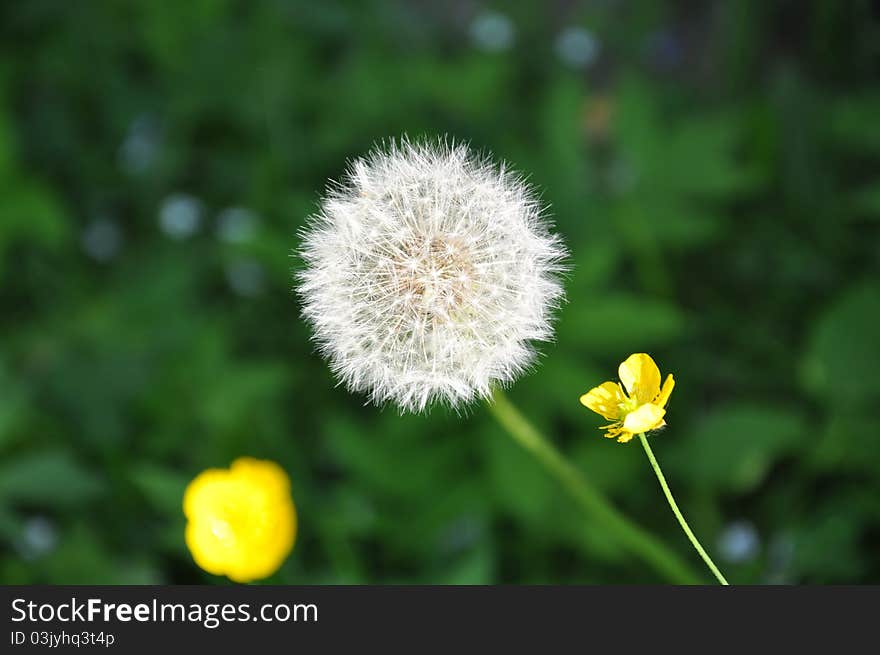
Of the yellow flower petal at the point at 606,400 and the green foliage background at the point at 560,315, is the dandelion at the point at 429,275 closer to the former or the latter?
the yellow flower petal at the point at 606,400

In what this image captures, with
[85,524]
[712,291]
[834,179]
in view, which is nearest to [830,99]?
[834,179]

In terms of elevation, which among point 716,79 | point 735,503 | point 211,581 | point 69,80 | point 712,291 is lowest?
point 211,581

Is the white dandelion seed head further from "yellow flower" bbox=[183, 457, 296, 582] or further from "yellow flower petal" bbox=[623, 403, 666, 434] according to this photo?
"yellow flower" bbox=[183, 457, 296, 582]

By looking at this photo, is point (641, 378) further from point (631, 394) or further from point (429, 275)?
point (429, 275)

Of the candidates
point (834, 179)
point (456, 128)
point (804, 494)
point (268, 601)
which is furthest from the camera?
point (456, 128)

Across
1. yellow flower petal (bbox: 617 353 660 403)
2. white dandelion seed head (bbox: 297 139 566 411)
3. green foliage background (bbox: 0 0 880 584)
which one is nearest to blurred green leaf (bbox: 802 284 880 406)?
green foliage background (bbox: 0 0 880 584)

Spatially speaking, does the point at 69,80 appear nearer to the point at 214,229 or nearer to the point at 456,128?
the point at 214,229

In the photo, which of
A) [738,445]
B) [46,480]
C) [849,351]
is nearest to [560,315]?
[738,445]
